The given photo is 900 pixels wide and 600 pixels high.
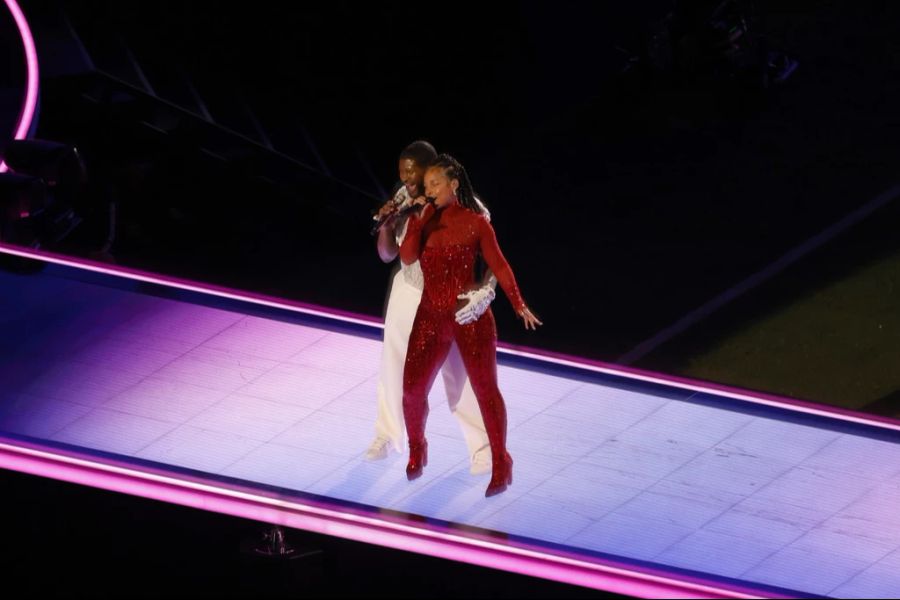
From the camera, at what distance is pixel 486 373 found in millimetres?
7020

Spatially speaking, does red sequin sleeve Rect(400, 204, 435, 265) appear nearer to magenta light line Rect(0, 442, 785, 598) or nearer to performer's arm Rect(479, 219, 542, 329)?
performer's arm Rect(479, 219, 542, 329)

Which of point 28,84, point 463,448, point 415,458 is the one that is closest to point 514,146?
point 28,84

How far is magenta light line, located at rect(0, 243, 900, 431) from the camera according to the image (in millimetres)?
7930

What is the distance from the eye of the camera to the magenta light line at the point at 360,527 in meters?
6.50

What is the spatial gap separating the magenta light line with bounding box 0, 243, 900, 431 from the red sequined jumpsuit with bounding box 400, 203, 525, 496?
1.30 meters

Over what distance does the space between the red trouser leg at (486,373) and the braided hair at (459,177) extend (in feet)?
1.41

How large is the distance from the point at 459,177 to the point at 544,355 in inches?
69.7

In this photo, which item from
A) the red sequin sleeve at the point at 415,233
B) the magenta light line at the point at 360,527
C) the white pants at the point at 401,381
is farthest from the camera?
the white pants at the point at 401,381

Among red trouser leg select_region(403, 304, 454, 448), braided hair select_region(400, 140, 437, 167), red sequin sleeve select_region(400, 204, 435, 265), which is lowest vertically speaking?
red trouser leg select_region(403, 304, 454, 448)

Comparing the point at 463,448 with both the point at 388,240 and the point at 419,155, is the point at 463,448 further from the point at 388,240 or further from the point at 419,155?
the point at 419,155

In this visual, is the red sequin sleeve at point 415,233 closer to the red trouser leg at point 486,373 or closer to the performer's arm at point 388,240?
the performer's arm at point 388,240

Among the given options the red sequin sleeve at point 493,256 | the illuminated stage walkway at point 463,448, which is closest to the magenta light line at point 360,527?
the illuminated stage walkway at point 463,448

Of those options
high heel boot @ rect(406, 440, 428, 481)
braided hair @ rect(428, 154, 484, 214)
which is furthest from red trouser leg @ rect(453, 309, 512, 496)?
braided hair @ rect(428, 154, 484, 214)

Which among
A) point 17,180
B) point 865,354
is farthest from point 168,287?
point 865,354
